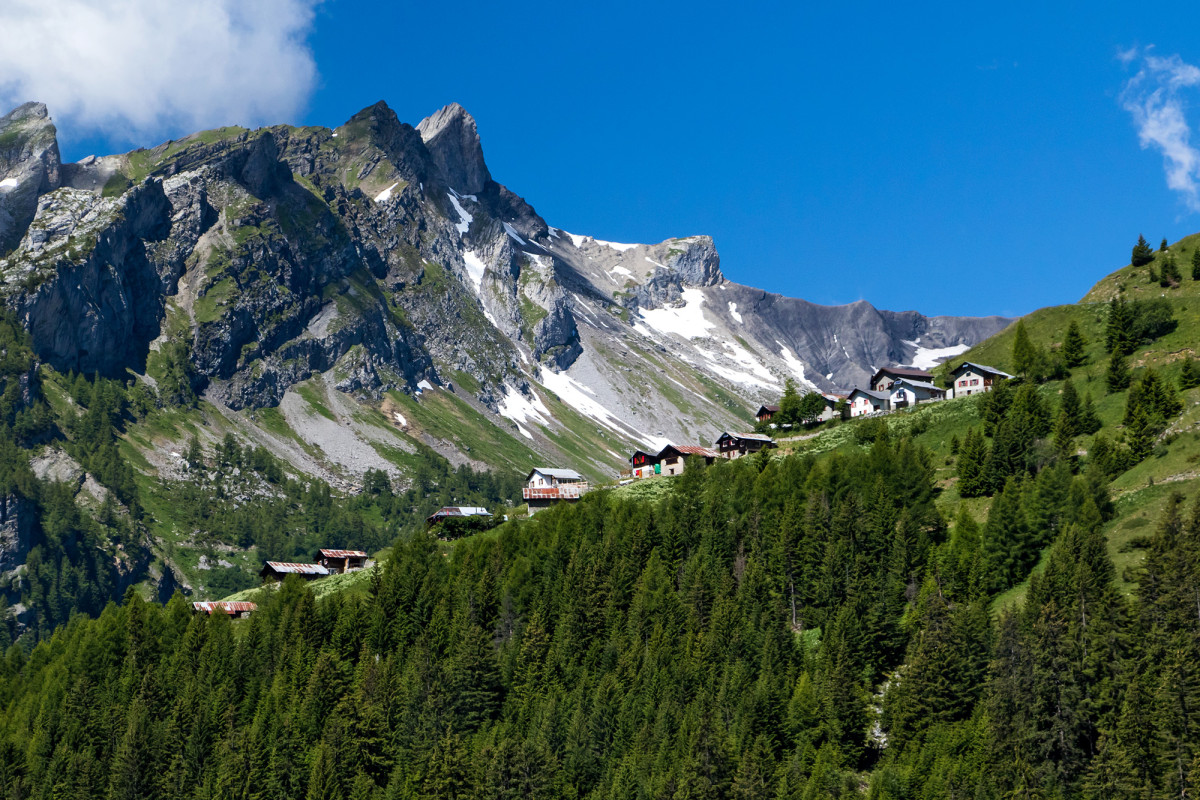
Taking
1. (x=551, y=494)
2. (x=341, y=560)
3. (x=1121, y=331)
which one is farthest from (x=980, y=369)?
(x=341, y=560)

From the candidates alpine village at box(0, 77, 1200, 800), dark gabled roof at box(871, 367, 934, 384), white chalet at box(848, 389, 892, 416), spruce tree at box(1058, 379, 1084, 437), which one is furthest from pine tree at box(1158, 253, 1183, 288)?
white chalet at box(848, 389, 892, 416)

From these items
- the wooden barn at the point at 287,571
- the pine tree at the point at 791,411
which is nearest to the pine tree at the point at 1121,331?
the pine tree at the point at 791,411

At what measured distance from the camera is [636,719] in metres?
100

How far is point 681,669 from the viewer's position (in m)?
104

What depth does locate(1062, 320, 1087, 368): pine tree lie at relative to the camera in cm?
13962

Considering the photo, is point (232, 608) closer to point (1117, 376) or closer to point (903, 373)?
point (903, 373)

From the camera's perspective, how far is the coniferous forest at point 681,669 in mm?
80688

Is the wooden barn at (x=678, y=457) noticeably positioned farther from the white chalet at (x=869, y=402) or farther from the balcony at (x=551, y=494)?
the white chalet at (x=869, y=402)

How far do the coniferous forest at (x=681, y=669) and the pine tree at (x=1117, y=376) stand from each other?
22523 mm

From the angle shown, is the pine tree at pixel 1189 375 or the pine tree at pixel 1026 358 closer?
the pine tree at pixel 1189 375

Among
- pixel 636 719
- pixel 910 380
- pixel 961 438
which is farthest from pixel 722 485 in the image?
pixel 910 380

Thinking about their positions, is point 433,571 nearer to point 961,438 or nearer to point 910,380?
point 961,438

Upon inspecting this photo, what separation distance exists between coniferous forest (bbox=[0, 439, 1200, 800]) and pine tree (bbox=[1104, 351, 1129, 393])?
73.9 ft

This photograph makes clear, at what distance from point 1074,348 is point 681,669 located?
227 feet
